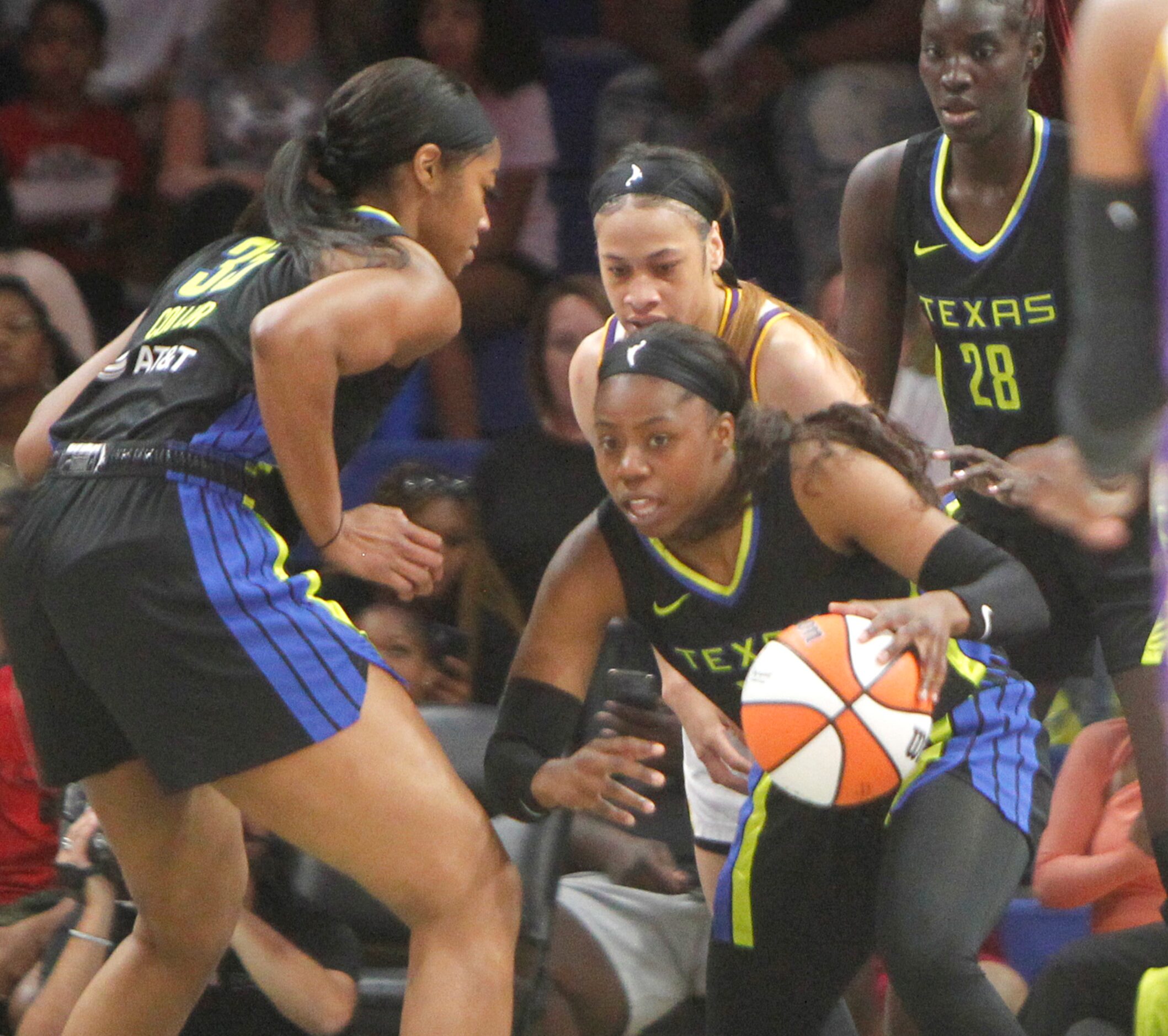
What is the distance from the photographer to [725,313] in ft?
12.0

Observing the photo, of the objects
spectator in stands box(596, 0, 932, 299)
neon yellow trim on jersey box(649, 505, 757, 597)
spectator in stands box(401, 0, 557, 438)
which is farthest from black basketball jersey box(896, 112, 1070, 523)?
spectator in stands box(401, 0, 557, 438)

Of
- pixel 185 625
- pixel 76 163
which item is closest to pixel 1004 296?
pixel 185 625

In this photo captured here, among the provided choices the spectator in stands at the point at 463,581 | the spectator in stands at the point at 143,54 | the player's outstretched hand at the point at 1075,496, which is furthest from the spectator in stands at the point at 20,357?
the player's outstretched hand at the point at 1075,496

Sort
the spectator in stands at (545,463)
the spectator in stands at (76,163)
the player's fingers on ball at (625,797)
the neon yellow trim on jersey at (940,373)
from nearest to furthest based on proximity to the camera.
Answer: the player's fingers on ball at (625,797) < the neon yellow trim on jersey at (940,373) < the spectator in stands at (545,463) < the spectator in stands at (76,163)

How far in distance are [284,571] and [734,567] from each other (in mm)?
754

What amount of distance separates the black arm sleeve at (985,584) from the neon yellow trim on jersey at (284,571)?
Result: 918 mm

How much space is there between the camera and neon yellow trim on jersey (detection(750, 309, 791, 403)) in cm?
357

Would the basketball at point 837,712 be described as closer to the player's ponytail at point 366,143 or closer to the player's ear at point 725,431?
the player's ear at point 725,431

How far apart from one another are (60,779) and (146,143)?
355cm

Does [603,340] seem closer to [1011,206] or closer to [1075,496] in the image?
[1011,206]

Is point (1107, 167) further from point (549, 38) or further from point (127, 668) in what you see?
point (549, 38)

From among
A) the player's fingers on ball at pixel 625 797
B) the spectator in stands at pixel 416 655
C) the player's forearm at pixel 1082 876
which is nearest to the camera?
the player's fingers on ball at pixel 625 797

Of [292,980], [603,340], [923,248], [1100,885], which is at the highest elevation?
[923,248]

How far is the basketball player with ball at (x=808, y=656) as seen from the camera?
299cm
